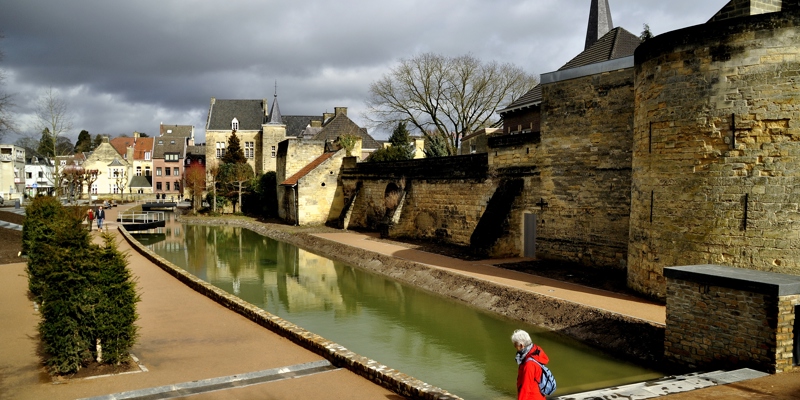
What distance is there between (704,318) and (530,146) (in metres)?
10.4

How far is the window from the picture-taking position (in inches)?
2083

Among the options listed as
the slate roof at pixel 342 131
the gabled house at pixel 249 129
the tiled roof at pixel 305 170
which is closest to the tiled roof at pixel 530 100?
the tiled roof at pixel 305 170

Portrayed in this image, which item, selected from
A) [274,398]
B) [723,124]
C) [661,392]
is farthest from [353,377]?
[723,124]

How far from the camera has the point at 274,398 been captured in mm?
6707

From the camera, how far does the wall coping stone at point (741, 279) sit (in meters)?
7.23

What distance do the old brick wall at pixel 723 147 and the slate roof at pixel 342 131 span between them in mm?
35369

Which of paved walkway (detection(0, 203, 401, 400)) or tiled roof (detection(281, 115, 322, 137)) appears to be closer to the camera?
paved walkway (detection(0, 203, 401, 400))

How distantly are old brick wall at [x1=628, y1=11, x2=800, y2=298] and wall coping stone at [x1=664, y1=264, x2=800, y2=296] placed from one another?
1.45 metres

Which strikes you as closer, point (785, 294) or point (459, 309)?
point (785, 294)

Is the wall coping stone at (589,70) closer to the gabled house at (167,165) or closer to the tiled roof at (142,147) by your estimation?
the gabled house at (167,165)

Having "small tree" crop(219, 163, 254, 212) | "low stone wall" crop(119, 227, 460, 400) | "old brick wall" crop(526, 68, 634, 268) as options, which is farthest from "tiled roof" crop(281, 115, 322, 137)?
"low stone wall" crop(119, 227, 460, 400)

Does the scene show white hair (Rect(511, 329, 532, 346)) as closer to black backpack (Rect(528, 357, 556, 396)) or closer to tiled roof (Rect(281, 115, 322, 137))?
black backpack (Rect(528, 357, 556, 396))

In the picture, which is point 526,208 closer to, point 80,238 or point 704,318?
point 704,318

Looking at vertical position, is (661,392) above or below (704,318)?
below
